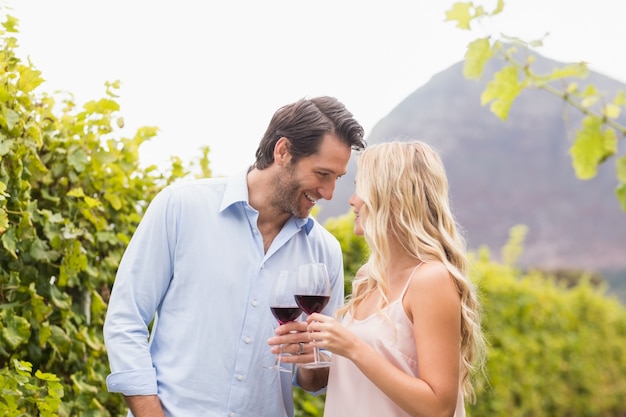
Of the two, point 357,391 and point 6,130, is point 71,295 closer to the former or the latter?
point 6,130

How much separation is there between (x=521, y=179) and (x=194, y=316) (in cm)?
3348

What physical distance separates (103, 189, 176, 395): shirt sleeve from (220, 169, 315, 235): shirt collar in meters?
0.23

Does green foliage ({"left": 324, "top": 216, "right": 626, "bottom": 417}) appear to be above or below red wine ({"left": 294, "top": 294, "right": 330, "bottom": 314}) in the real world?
below

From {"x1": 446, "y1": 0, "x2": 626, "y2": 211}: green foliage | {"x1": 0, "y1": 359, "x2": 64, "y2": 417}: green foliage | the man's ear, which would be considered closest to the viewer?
{"x1": 446, "y1": 0, "x2": 626, "y2": 211}: green foliage

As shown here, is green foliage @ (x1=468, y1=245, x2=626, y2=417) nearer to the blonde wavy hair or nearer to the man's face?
the man's face

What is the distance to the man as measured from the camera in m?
2.73

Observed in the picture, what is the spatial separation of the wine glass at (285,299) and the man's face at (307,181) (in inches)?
21.5

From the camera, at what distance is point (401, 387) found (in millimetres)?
2352

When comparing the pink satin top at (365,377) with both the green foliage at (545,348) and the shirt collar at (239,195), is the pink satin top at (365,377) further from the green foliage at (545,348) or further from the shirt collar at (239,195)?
the green foliage at (545,348)

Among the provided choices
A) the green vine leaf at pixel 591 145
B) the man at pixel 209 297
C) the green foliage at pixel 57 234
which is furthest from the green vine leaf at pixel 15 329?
the green vine leaf at pixel 591 145

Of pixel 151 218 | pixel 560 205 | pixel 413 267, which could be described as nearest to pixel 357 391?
pixel 413 267

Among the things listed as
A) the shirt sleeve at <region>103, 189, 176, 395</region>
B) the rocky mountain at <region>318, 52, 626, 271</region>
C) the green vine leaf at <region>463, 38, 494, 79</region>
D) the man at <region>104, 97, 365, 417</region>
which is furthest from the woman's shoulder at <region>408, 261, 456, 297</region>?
the rocky mountain at <region>318, 52, 626, 271</region>

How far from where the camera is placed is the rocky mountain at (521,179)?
32.0m

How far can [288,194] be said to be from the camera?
3.01m
